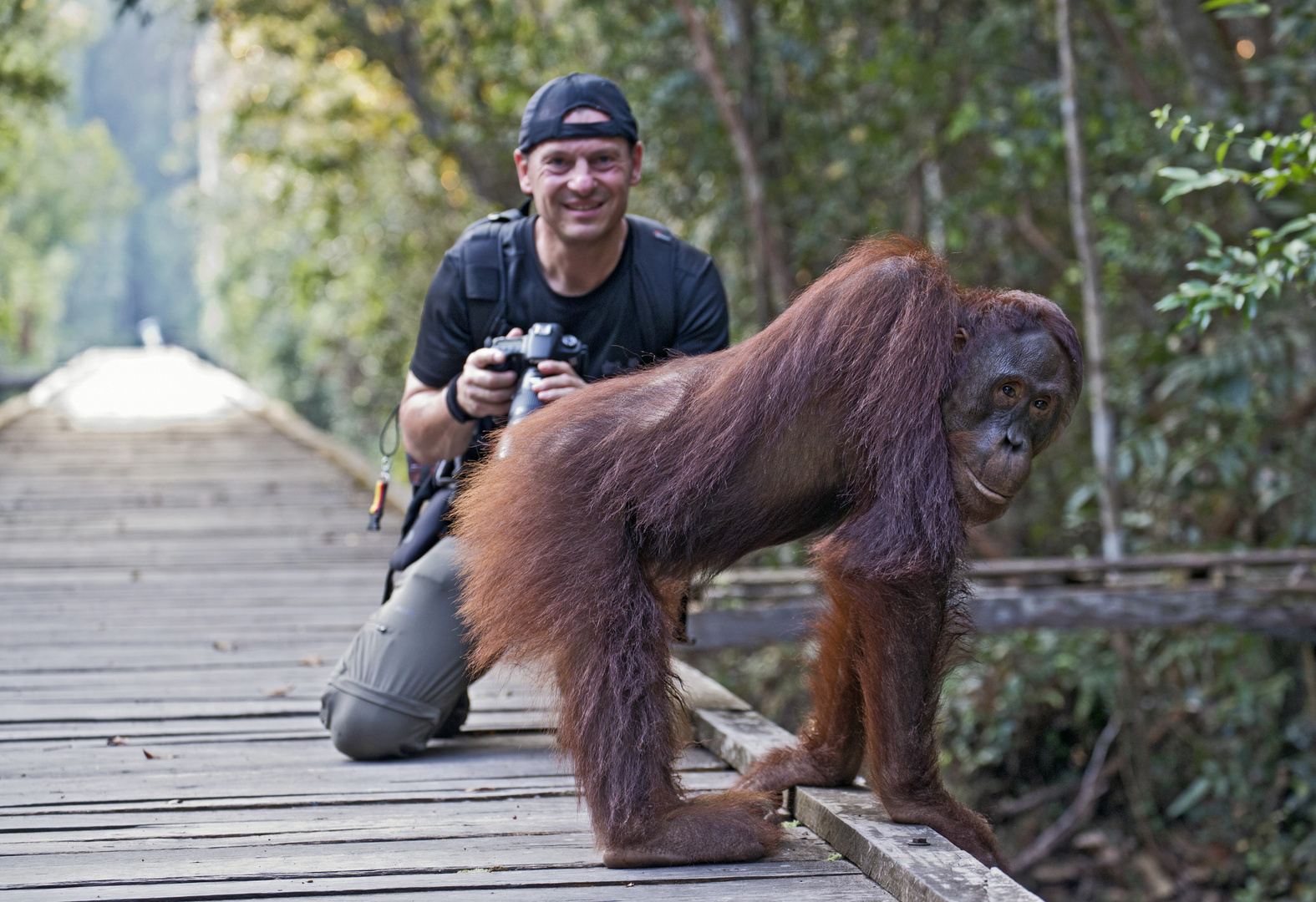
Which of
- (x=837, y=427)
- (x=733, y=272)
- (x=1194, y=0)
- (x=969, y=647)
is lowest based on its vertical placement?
(x=969, y=647)

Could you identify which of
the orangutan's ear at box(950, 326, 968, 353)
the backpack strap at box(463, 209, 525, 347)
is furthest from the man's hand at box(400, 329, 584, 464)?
the orangutan's ear at box(950, 326, 968, 353)

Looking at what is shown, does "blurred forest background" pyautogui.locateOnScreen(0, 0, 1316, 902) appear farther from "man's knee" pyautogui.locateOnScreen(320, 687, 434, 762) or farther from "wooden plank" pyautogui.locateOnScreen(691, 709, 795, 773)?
"man's knee" pyautogui.locateOnScreen(320, 687, 434, 762)

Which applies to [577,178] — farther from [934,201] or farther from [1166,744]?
[1166,744]

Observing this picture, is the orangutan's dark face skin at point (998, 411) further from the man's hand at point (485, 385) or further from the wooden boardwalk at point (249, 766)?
the man's hand at point (485, 385)

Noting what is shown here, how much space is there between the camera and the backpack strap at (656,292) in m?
2.48

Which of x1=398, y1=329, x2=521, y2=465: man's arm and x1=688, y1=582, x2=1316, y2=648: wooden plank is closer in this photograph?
x1=398, y1=329, x2=521, y2=465: man's arm

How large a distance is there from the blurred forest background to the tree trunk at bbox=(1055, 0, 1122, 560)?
0.26 feet

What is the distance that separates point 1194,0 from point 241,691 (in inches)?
164

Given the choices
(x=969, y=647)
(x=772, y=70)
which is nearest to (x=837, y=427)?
(x=969, y=647)

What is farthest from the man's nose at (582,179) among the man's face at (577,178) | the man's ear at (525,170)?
the man's ear at (525,170)

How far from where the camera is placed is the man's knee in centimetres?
237

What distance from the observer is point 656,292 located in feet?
8.13

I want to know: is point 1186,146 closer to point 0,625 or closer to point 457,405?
point 457,405

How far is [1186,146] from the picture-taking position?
15.6ft
